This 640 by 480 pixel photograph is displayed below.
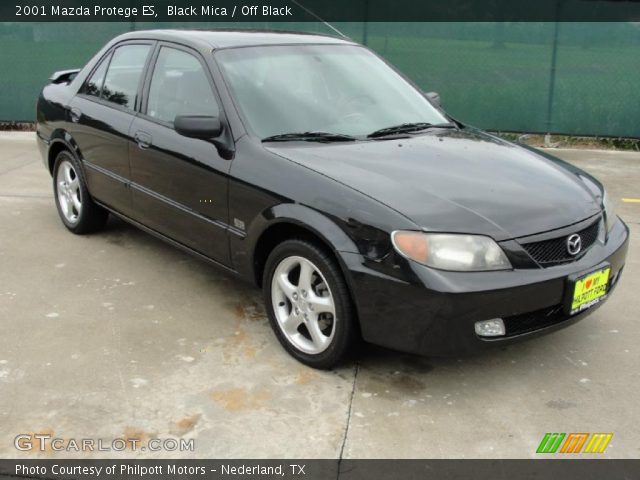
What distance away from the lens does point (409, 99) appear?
4.62 meters

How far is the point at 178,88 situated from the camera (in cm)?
445

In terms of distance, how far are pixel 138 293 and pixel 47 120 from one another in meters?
2.13

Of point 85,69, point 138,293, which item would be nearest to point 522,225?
point 138,293

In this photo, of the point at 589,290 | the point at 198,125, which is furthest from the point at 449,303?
the point at 198,125

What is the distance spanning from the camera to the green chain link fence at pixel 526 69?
9.30 m

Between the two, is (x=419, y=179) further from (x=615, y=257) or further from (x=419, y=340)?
(x=615, y=257)

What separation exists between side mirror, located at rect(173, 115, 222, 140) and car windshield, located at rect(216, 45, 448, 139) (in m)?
0.19

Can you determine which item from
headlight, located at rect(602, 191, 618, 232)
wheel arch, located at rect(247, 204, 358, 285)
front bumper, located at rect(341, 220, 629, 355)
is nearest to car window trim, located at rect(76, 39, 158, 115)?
wheel arch, located at rect(247, 204, 358, 285)

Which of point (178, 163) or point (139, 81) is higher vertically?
point (139, 81)

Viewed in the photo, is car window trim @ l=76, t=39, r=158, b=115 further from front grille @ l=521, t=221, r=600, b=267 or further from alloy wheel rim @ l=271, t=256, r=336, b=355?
front grille @ l=521, t=221, r=600, b=267

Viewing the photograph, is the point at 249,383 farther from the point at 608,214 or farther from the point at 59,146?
the point at 59,146

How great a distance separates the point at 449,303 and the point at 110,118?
2.97 meters
